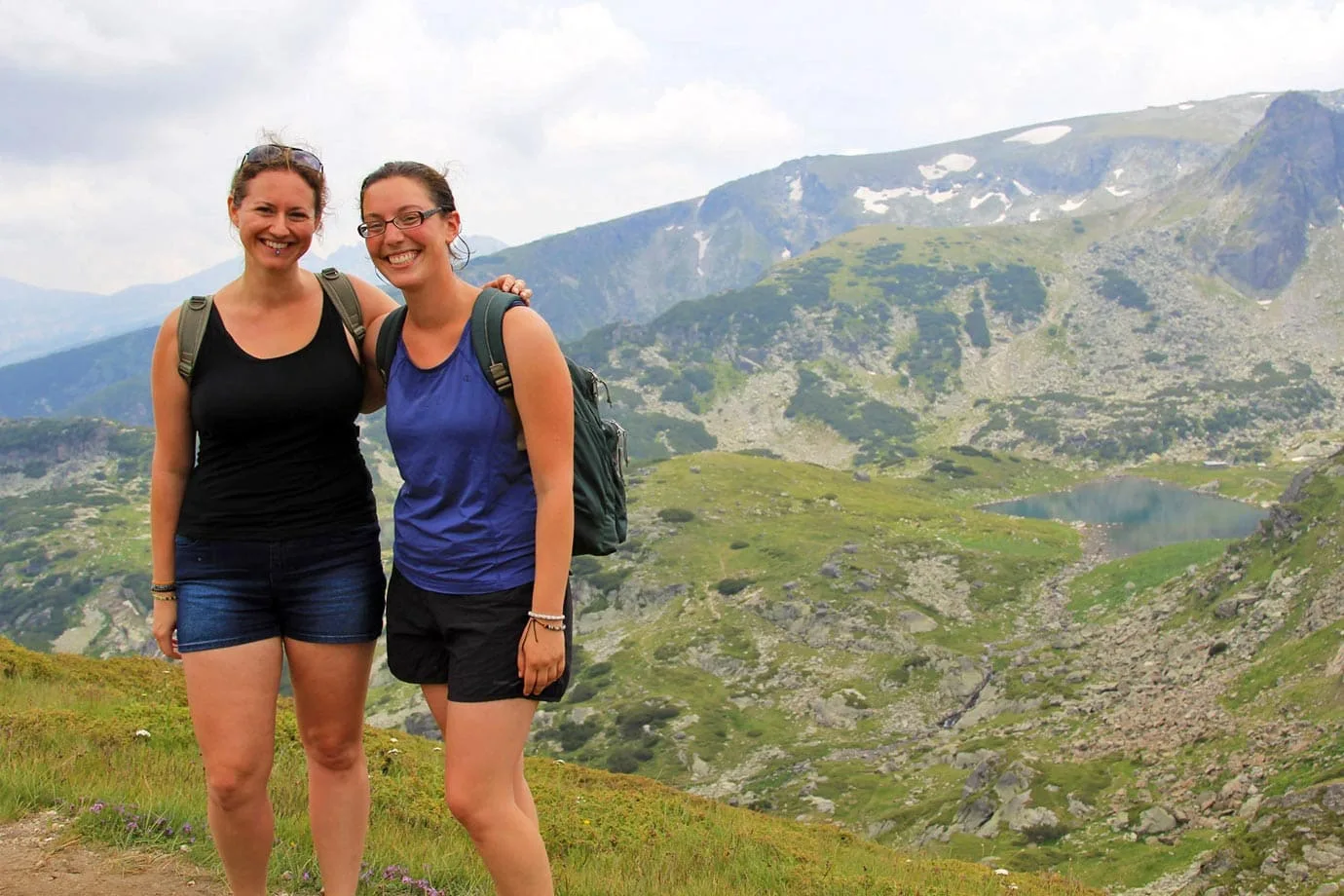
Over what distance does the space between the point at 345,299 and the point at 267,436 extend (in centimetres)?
97

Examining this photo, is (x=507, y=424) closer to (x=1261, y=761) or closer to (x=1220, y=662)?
(x=1261, y=761)

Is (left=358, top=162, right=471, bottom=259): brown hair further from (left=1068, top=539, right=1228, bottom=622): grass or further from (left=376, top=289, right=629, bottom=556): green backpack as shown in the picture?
(left=1068, top=539, right=1228, bottom=622): grass

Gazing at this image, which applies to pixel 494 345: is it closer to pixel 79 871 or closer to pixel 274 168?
pixel 274 168

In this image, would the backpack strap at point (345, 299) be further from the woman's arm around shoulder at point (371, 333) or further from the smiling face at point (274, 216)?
the smiling face at point (274, 216)

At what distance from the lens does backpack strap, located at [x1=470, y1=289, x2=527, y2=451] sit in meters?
4.77

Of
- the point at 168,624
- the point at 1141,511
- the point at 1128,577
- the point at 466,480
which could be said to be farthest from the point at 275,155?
the point at 1141,511

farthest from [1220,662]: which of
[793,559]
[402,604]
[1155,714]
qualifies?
[402,604]

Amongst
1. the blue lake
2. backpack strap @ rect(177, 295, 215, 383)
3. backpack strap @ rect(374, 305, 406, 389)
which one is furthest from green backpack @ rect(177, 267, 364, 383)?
the blue lake

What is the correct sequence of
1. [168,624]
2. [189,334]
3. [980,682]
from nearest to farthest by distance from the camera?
1. [189,334]
2. [168,624]
3. [980,682]

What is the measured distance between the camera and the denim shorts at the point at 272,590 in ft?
17.4

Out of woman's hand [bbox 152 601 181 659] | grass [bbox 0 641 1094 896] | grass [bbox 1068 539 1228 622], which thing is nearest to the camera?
woman's hand [bbox 152 601 181 659]

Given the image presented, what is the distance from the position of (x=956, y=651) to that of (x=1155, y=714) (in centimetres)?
2554

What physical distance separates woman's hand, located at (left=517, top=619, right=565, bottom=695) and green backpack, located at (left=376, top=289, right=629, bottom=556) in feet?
1.69

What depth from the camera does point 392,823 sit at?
9.05m
